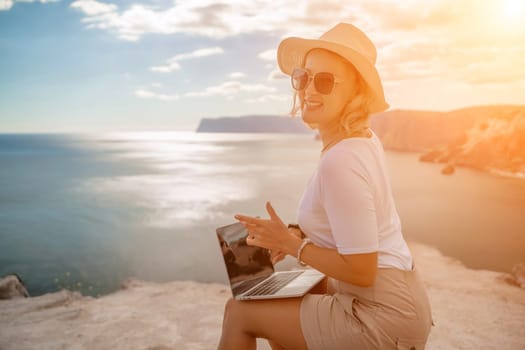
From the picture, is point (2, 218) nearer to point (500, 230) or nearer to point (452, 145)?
point (500, 230)

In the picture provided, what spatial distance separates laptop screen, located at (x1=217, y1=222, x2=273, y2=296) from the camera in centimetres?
230

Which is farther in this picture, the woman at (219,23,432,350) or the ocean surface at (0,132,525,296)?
the ocean surface at (0,132,525,296)

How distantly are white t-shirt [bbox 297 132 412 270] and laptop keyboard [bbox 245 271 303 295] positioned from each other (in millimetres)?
351

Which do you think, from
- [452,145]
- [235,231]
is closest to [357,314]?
[235,231]

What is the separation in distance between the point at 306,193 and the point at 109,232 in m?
12.3

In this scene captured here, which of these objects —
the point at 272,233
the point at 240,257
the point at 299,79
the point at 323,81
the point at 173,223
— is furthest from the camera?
the point at 173,223

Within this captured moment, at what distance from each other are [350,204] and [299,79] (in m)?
0.83

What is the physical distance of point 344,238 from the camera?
1766 millimetres

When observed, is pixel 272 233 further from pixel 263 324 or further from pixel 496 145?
pixel 496 145

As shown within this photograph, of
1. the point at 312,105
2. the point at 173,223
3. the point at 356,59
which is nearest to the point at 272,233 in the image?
the point at 312,105

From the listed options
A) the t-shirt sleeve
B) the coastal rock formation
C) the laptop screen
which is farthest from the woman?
the coastal rock formation

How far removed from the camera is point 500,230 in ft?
38.7

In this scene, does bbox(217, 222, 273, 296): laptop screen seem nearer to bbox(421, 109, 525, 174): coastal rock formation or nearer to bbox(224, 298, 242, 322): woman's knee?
bbox(224, 298, 242, 322): woman's knee

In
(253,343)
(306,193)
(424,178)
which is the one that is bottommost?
(424,178)
